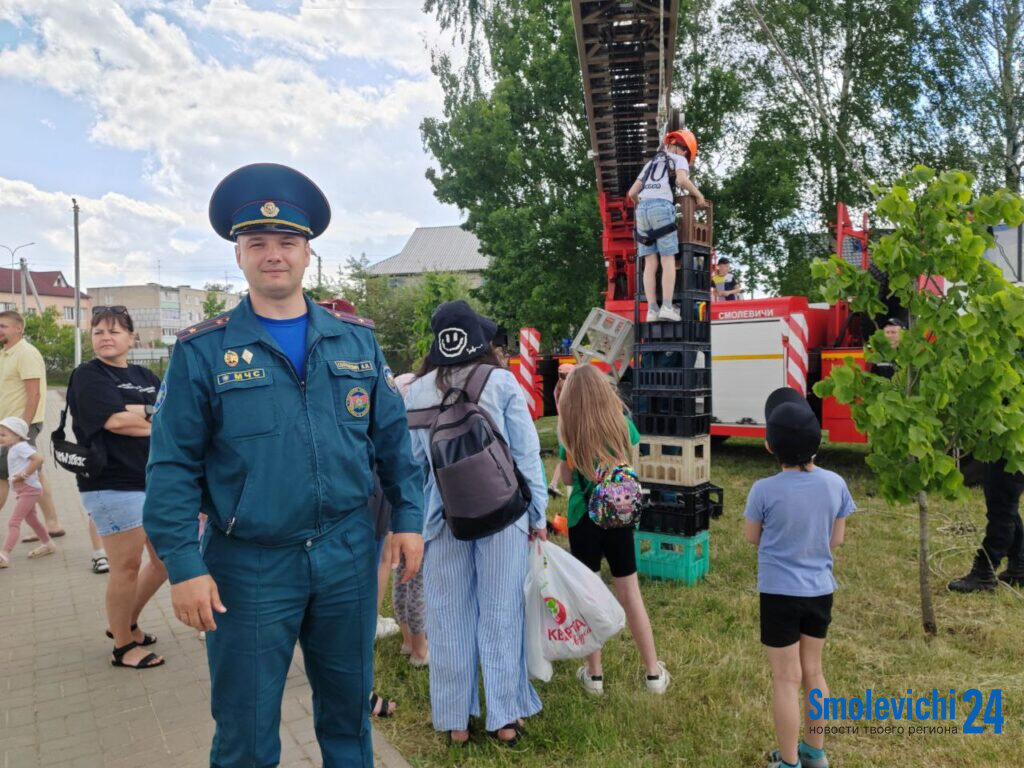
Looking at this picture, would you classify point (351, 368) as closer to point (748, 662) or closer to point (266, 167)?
point (266, 167)

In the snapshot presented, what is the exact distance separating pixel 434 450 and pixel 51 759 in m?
2.13

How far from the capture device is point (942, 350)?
3.77 metres

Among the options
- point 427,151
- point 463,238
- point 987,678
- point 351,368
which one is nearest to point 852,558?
point 987,678

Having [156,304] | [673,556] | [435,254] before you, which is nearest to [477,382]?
[673,556]

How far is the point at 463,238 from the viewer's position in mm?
70250

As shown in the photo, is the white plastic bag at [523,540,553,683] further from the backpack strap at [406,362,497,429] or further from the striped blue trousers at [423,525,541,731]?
the backpack strap at [406,362,497,429]

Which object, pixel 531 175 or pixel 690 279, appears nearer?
pixel 690 279

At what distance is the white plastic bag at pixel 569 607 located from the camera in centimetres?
317

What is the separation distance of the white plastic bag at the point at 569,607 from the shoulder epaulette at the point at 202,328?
1.75 m

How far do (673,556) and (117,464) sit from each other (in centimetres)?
363

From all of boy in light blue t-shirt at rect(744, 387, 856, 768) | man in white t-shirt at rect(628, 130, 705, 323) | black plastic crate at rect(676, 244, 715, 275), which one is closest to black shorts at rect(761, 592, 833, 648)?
boy in light blue t-shirt at rect(744, 387, 856, 768)

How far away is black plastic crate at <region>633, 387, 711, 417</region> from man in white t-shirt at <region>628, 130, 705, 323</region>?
0.53 m

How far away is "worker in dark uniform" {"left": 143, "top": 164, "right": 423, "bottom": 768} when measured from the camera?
1.99 meters

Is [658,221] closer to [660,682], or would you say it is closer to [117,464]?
[660,682]
